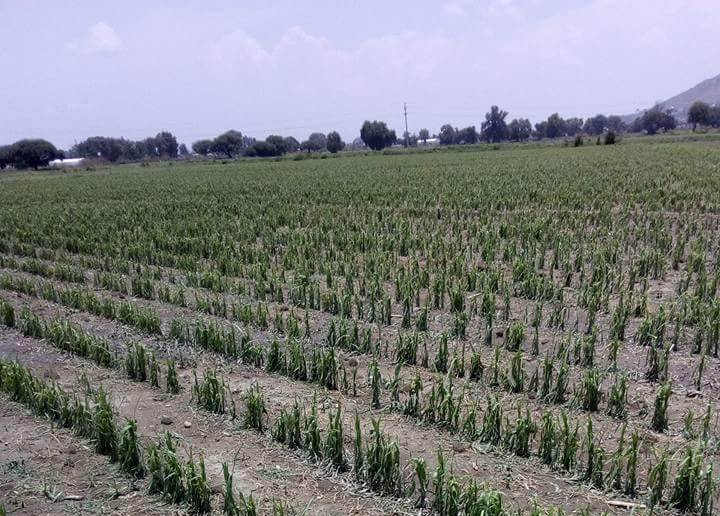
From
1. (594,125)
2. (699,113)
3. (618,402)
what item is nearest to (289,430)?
(618,402)

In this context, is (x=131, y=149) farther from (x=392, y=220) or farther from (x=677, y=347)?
(x=677, y=347)

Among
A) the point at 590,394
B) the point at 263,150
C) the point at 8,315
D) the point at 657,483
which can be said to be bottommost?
the point at 657,483

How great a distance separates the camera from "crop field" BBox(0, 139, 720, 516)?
4.09 m

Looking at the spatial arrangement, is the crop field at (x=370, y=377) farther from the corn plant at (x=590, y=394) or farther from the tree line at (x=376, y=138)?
the tree line at (x=376, y=138)

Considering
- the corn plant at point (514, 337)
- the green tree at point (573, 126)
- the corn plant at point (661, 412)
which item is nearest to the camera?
the corn plant at point (661, 412)

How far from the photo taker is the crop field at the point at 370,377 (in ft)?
13.4

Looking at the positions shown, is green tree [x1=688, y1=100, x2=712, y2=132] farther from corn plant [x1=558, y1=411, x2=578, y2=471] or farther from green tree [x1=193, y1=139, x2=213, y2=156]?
corn plant [x1=558, y1=411, x2=578, y2=471]

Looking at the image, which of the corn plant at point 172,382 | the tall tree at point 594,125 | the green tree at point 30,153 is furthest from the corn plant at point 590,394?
the tall tree at point 594,125

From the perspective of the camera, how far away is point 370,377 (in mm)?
5582

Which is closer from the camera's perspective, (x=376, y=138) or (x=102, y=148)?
(x=376, y=138)

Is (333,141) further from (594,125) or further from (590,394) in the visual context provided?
(590,394)

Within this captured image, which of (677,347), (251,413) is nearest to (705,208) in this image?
(677,347)

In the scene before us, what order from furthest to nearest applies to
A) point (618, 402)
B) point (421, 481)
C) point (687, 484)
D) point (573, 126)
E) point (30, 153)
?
point (573, 126), point (30, 153), point (618, 402), point (421, 481), point (687, 484)

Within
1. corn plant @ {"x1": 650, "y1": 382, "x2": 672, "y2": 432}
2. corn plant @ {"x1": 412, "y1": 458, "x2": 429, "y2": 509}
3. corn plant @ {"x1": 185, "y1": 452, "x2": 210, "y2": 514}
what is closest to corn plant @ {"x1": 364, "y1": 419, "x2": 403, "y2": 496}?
corn plant @ {"x1": 412, "y1": 458, "x2": 429, "y2": 509}
